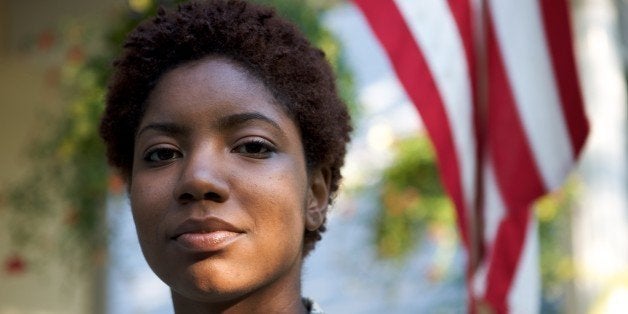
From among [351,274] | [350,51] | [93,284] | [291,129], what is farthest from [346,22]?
[291,129]

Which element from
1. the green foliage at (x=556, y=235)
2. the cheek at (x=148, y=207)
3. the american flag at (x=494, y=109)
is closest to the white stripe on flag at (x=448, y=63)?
the american flag at (x=494, y=109)

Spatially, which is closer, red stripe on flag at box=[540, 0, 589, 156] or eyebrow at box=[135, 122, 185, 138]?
eyebrow at box=[135, 122, 185, 138]

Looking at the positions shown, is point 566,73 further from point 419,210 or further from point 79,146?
point 79,146

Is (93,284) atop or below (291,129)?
atop

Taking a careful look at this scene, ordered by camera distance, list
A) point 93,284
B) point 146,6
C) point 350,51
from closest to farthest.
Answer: point 146,6 < point 350,51 < point 93,284

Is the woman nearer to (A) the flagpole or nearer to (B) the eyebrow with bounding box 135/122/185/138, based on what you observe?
(B) the eyebrow with bounding box 135/122/185/138

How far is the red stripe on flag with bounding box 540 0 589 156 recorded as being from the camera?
10.9 ft

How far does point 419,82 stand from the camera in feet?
10.7

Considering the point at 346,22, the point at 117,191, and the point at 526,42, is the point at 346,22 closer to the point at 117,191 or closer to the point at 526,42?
the point at 117,191

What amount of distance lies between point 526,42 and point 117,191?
7.19 ft

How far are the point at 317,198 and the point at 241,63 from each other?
313 millimetres

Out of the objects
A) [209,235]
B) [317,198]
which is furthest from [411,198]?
[209,235]

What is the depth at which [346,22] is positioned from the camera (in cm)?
573

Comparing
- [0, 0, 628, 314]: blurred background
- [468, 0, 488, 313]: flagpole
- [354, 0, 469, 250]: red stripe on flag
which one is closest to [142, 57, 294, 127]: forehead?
[354, 0, 469, 250]: red stripe on flag
